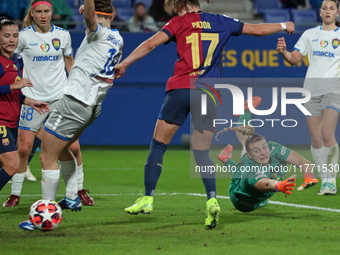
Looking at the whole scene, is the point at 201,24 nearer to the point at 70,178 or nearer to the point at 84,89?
the point at 84,89

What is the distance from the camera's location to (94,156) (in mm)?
14094

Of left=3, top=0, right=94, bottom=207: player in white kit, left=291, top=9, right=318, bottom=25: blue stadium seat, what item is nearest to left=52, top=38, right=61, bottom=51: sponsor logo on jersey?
left=3, top=0, right=94, bottom=207: player in white kit

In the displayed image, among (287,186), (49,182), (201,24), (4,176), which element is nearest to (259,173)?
(287,186)

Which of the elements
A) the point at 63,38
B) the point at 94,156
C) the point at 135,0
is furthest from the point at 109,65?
the point at 135,0

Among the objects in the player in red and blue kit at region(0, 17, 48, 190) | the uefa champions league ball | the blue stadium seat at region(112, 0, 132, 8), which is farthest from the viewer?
the blue stadium seat at region(112, 0, 132, 8)

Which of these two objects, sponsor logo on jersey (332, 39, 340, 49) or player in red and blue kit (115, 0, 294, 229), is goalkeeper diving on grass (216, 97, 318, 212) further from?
sponsor logo on jersey (332, 39, 340, 49)

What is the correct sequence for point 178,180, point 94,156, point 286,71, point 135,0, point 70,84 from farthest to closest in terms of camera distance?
1. point 135,0
2. point 286,71
3. point 94,156
4. point 178,180
5. point 70,84

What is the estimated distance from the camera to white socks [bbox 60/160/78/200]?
650 centimetres

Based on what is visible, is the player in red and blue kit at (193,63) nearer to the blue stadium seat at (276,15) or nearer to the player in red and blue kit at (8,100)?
the player in red and blue kit at (8,100)

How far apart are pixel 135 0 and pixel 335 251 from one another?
13569 mm

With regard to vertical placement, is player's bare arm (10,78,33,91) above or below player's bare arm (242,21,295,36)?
below

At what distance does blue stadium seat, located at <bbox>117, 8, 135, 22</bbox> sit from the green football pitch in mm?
8004

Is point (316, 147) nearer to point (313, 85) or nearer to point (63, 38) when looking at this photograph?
point (313, 85)

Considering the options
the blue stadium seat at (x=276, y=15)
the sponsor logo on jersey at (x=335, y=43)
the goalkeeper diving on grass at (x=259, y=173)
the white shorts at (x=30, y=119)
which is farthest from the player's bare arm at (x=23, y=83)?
the blue stadium seat at (x=276, y=15)
